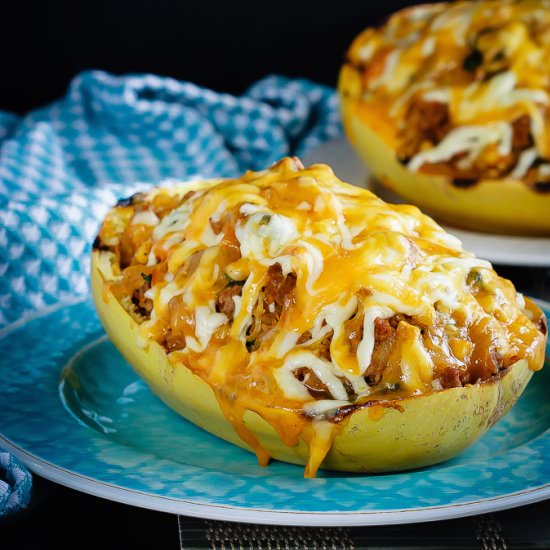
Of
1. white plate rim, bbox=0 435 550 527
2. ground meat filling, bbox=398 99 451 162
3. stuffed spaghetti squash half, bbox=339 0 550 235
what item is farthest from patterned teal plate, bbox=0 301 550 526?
ground meat filling, bbox=398 99 451 162

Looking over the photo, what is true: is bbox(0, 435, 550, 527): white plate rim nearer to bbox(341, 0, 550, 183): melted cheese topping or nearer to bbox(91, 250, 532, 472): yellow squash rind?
bbox(91, 250, 532, 472): yellow squash rind

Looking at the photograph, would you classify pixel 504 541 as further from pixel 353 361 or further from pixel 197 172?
pixel 197 172

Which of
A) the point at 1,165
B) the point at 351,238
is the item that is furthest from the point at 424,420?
the point at 1,165

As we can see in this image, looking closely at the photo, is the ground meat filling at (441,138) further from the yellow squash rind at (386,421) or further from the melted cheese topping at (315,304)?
the yellow squash rind at (386,421)

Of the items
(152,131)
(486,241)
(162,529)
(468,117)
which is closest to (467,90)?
(468,117)

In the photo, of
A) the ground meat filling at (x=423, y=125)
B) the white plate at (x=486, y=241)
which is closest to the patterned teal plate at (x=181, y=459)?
the white plate at (x=486, y=241)

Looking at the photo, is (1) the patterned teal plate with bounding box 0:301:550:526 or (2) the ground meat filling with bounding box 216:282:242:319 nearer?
(1) the patterned teal plate with bounding box 0:301:550:526
